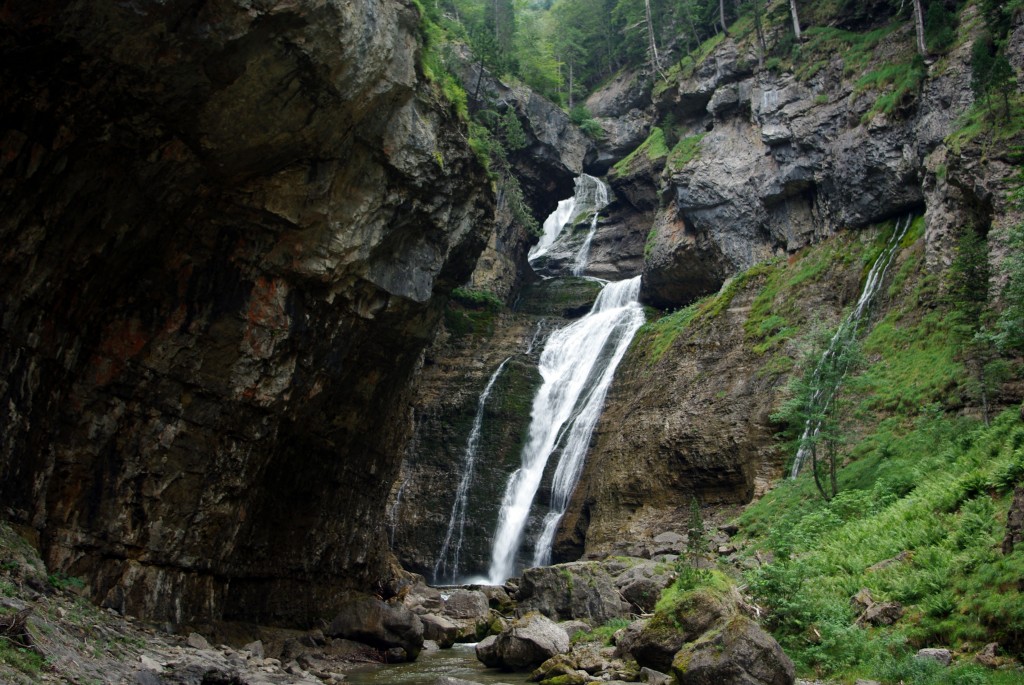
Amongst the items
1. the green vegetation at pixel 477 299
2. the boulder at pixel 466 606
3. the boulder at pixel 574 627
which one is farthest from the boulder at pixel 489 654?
the green vegetation at pixel 477 299

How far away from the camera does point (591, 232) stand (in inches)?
1885

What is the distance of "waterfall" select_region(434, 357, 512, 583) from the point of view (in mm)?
29484

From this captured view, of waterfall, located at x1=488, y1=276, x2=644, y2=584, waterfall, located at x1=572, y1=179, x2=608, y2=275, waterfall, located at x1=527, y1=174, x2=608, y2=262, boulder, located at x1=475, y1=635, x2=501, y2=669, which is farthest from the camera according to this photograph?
waterfall, located at x1=527, y1=174, x2=608, y2=262

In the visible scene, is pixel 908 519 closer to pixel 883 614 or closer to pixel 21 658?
pixel 883 614

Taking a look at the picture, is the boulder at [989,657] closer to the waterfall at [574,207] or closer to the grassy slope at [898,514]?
the grassy slope at [898,514]

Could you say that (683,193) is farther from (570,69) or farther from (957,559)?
(957,559)

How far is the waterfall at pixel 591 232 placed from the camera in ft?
153

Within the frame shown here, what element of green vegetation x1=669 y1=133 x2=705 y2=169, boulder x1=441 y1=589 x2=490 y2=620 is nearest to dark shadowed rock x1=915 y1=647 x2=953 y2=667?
boulder x1=441 y1=589 x2=490 y2=620

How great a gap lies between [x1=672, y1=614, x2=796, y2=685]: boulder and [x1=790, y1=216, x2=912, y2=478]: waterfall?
35.2 feet

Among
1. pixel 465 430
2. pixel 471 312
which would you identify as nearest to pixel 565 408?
pixel 465 430

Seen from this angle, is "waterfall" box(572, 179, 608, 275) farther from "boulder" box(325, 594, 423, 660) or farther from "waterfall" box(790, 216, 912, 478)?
"boulder" box(325, 594, 423, 660)

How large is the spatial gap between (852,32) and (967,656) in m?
35.3

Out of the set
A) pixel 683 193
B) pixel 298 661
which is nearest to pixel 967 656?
pixel 298 661

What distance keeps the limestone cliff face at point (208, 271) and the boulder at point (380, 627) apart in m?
1.58
